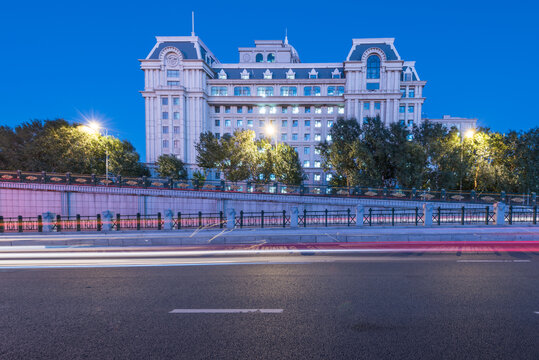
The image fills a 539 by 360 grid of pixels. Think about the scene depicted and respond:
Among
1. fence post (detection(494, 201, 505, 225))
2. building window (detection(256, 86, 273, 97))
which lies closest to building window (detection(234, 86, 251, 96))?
building window (detection(256, 86, 273, 97))

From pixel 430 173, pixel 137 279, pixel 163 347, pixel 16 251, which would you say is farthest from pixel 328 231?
pixel 430 173

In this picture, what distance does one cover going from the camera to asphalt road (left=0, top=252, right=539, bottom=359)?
4.07 m

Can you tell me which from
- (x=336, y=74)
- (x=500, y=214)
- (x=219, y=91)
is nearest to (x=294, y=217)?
(x=500, y=214)

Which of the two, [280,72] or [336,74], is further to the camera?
[280,72]

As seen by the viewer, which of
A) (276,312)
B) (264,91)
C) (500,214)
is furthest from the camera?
(264,91)

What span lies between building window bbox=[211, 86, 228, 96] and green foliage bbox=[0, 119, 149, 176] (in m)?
24.3

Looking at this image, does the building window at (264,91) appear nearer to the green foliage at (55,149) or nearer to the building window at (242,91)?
the building window at (242,91)

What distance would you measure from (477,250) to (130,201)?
1055 inches

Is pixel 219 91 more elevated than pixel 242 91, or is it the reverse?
pixel 219 91

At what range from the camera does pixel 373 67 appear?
167 feet

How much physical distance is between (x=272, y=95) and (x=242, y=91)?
6194 millimetres

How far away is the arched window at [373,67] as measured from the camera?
50.4 meters

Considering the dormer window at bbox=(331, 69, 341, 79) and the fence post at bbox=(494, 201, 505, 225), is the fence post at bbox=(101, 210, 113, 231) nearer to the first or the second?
the fence post at bbox=(494, 201, 505, 225)

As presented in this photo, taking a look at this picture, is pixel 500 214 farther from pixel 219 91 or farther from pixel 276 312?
pixel 219 91
